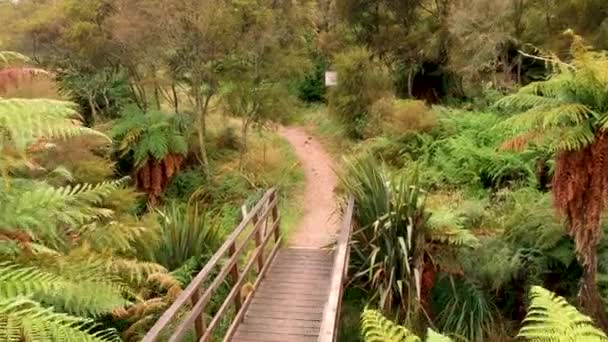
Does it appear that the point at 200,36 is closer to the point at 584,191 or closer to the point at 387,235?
the point at 387,235

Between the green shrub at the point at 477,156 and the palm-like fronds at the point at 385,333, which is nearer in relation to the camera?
the palm-like fronds at the point at 385,333

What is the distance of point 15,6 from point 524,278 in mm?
12166

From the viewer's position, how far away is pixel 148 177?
11.2 meters

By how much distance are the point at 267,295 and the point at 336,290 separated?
5.18 feet

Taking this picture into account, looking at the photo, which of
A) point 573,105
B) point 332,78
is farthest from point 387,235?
point 332,78

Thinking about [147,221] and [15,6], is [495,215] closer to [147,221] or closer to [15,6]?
[147,221]

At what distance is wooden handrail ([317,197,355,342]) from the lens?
12.1 feet

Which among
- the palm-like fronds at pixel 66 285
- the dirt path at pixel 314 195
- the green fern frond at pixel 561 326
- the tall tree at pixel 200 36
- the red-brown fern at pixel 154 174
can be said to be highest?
the tall tree at pixel 200 36

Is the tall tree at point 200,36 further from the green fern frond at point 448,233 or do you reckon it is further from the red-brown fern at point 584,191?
the red-brown fern at point 584,191

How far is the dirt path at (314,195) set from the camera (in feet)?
28.1

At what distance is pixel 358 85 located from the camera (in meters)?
14.5

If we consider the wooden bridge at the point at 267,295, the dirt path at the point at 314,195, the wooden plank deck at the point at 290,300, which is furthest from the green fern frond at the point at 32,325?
the dirt path at the point at 314,195

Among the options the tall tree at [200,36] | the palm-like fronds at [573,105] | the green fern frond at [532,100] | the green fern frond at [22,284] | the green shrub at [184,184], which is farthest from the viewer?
the green shrub at [184,184]

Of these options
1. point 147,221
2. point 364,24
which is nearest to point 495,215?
point 147,221
